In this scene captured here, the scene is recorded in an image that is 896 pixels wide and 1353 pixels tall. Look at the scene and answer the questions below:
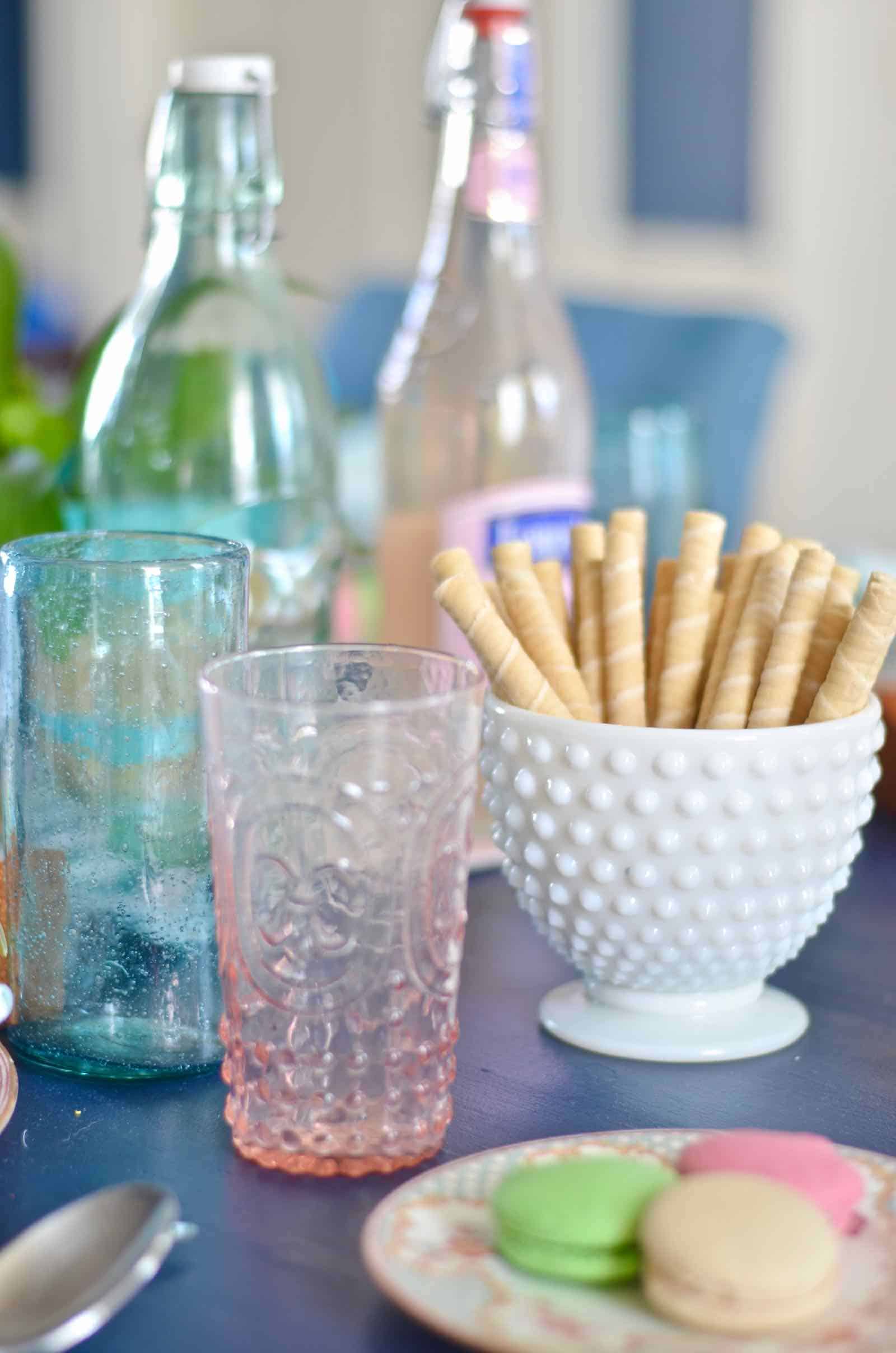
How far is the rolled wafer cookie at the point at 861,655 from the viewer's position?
0.45 m

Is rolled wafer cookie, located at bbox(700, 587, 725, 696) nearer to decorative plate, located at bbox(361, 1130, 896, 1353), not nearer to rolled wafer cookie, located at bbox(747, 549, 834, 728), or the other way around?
rolled wafer cookie, located at bbox(747, 549, 834, 728)

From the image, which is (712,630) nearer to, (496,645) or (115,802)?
(496,645)

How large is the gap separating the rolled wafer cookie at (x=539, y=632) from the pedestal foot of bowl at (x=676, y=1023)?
0.29ft

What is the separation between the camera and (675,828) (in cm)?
45

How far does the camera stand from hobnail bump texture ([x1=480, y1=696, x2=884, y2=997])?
45cm

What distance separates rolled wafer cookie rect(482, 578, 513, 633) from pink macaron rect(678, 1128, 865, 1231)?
0.19 m

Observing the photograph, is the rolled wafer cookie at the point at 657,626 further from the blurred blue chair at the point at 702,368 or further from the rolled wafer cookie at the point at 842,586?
the blurred blue chair at the point at 702,368

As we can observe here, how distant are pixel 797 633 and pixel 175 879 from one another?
0.19 metres

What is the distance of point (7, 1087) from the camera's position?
432 mm

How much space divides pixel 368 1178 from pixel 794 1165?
0.11m

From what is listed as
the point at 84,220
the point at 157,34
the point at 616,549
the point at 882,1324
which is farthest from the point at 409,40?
the point at 882,1324

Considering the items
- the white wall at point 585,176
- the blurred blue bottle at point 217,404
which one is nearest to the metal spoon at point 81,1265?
the blurred blue bottle at point 217,404

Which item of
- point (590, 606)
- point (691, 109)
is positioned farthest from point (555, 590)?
point (691, 109)

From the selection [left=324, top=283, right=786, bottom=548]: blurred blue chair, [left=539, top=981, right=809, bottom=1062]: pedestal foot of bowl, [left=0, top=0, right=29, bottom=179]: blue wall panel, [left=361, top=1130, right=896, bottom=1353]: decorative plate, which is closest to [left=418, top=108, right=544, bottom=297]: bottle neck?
[left=539, top=981, right=809, bottom=1062]: pedestal foot of bowl
